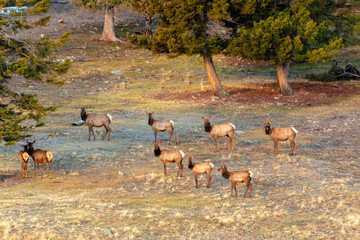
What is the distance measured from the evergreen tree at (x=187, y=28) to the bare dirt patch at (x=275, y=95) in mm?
2856

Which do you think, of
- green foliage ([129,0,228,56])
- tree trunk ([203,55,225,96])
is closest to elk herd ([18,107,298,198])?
green foliage ([129,0,228,56])

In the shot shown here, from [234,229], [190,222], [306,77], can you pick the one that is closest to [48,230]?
[190,222]

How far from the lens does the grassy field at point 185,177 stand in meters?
11.2

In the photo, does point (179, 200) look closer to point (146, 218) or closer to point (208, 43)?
point (146, 218)

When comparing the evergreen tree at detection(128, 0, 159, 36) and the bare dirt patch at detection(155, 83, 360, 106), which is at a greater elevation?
the evergreen tree at detection(128, 0, 159, 36)

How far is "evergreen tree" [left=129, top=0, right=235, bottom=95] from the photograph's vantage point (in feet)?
94.7

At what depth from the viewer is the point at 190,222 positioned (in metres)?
11.5

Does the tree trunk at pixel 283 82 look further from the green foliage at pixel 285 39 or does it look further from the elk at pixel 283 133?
the elk at pixel 283 133

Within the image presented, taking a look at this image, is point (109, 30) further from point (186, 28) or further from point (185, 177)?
point (185, 177)

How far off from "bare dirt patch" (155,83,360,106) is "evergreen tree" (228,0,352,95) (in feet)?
3.73

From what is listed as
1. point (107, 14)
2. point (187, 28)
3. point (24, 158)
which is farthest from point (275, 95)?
point (107, 14)

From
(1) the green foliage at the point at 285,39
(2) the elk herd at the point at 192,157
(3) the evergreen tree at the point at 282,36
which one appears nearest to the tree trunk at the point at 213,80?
(3) the evergreen tree at the point at 282,36

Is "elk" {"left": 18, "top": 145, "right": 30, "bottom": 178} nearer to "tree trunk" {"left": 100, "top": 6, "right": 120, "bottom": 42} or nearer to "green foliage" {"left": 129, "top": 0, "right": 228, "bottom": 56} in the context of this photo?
"green foliage" {"left": 129, "top": 0, "right": 228, "bottom": 56}

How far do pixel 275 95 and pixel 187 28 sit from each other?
274 inches
